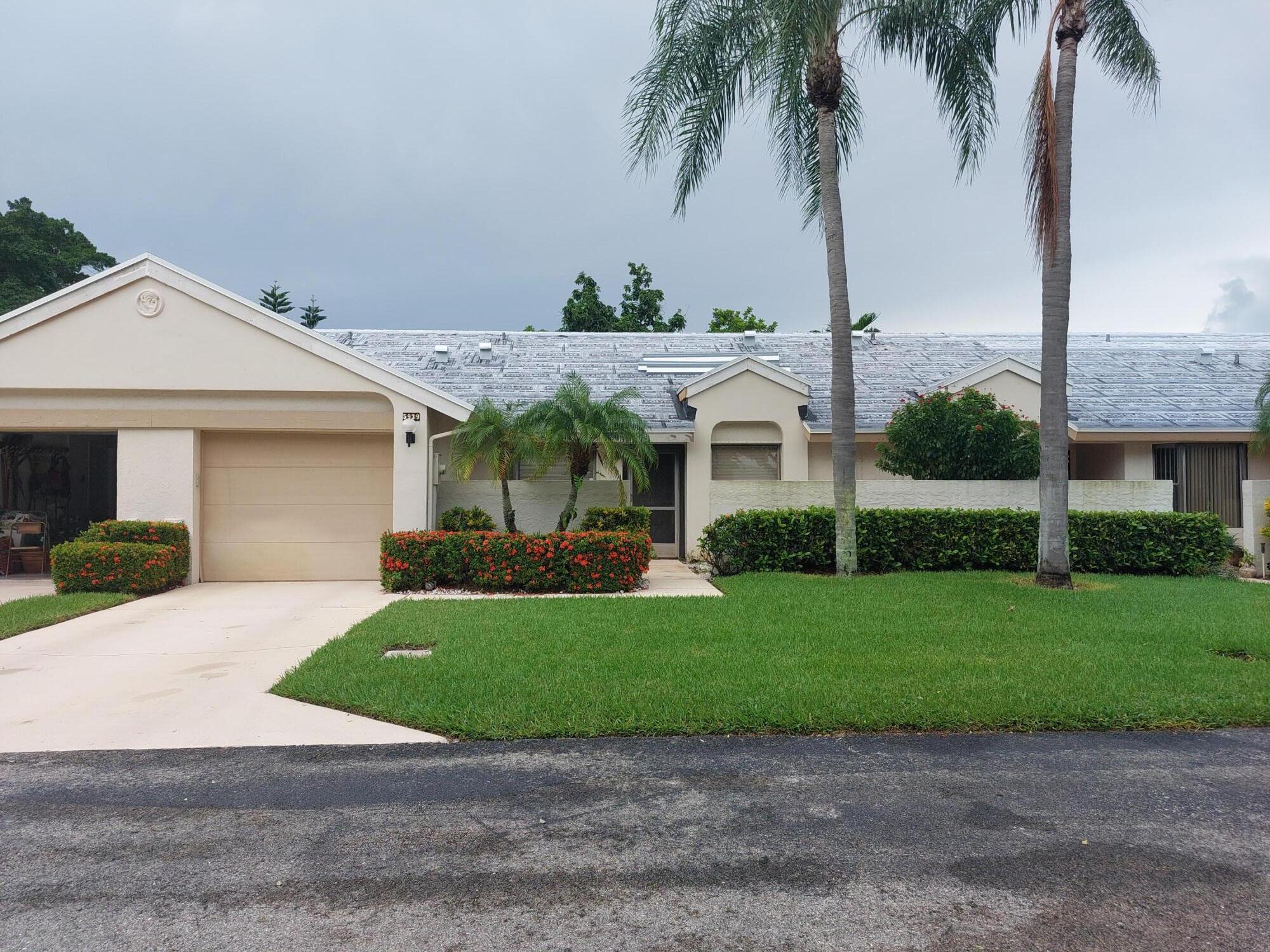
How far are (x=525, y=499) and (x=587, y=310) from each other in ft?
65.7

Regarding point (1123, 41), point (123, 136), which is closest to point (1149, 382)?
point (1123, 41)

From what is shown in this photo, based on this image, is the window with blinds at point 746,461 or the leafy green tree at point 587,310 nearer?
the window with blinds at point 746,461

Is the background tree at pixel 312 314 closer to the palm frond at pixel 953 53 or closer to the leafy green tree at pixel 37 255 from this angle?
the leafy green tree at pixel 37 255

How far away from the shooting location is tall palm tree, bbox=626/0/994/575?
11383mm

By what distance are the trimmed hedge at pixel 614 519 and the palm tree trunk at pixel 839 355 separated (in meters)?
3.28

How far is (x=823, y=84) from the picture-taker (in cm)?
1146

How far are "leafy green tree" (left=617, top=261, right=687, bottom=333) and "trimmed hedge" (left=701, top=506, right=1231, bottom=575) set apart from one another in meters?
22.4

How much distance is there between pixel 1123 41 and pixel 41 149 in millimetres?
18654

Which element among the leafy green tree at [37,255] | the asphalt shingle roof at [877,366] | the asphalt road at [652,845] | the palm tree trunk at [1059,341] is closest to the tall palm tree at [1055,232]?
the palm tree trunk at [1059,341]

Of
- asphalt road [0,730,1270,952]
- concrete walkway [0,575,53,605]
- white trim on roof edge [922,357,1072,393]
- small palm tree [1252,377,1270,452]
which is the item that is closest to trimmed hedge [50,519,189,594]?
concrete walkway [0,575,53,605]

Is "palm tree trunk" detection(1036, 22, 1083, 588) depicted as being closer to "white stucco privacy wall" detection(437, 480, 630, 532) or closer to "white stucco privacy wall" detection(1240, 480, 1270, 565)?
"white stucco privacy wall" detection(1240, 480, 1270, 565)

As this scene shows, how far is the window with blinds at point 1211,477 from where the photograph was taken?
14.9 m

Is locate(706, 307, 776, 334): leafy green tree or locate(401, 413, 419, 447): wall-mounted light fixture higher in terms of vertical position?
locate(706, 307, 776, 334): leafy green tree

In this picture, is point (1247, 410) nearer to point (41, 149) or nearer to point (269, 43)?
point (269, 43)
